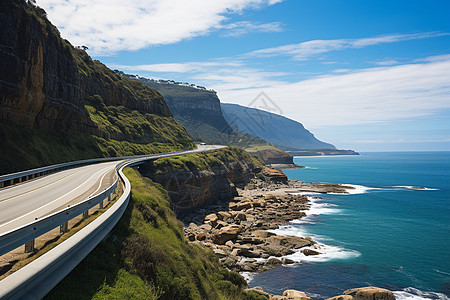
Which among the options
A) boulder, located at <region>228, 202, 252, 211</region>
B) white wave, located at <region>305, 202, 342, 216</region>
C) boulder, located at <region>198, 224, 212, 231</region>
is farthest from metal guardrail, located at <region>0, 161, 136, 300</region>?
white wave, located at <region>305, 202, 342, 216</region>

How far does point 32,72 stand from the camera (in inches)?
1335

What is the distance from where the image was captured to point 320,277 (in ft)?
100

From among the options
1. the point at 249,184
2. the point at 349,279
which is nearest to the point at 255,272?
the point at 349,279

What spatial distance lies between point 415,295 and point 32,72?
45.8m

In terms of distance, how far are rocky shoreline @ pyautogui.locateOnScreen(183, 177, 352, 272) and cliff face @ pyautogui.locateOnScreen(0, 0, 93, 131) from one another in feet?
80.2

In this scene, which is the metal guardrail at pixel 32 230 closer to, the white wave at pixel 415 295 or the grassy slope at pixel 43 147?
the grassy slope at pixel 43 147

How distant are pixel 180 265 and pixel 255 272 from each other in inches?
780

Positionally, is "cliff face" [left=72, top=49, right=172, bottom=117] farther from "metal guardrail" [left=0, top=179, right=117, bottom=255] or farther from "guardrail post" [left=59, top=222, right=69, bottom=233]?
"metal guardrail" [left=0, top=179, right=117, bottom=255]

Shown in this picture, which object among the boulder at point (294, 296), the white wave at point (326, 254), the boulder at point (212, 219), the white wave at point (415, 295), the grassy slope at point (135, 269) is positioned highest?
the grassy slope at point (135, 269)

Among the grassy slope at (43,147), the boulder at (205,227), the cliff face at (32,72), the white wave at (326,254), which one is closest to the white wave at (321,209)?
the white wave at (326,254)

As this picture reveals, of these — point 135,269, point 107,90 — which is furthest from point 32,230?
point 107,90

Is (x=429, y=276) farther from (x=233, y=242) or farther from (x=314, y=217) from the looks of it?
(x=314, y=217)

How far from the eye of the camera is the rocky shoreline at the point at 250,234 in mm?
33625

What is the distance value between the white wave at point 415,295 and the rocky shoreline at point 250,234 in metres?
10.6
